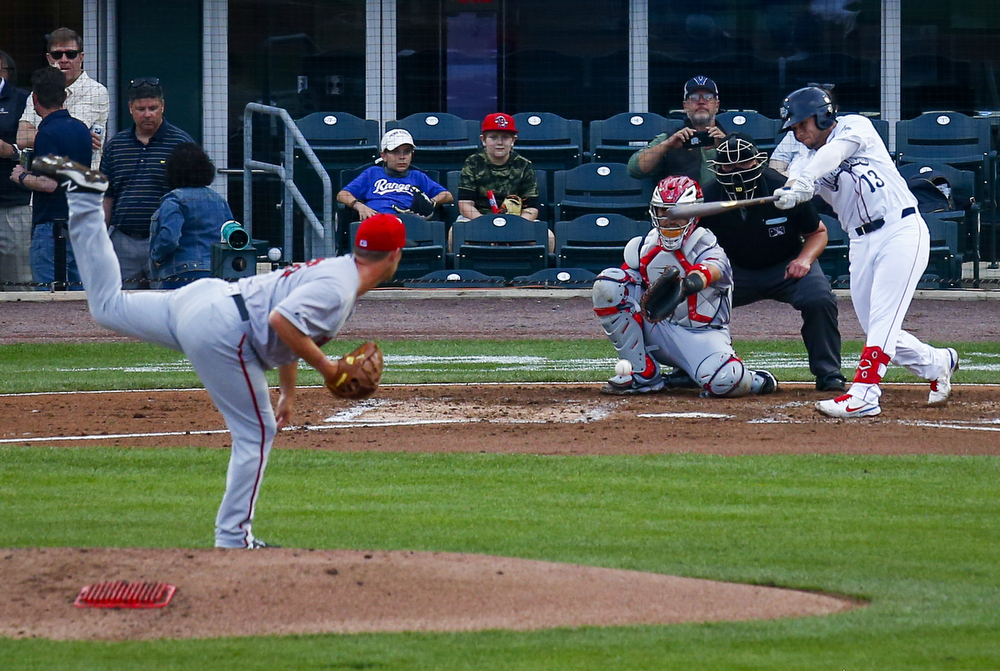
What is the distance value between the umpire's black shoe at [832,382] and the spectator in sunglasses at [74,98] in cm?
800

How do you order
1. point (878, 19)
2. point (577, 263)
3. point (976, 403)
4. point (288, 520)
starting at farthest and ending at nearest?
1. point (878, 19)
2. point (577, 263)
3. point (976, 403)
4. point (288, 520)

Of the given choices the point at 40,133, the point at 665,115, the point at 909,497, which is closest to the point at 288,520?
the point at 909,497

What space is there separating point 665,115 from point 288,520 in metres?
13.3

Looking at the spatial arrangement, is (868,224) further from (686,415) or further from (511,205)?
(511,205)

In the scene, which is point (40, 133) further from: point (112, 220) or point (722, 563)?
point (722, 563)

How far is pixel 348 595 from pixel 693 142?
384 inches

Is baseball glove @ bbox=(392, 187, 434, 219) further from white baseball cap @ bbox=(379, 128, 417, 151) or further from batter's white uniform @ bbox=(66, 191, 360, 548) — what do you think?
batter's white uniform @ bbox=(66, 191, 360, 548)

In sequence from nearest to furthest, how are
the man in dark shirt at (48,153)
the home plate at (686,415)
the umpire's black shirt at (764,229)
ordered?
the home plate at (686,415) < the umpire's black shirt at (764,229) < the man in dark shirt at (48,153)

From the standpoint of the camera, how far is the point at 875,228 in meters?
8.38

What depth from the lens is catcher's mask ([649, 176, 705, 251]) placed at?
30.1 feet

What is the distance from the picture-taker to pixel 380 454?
25.4 feet

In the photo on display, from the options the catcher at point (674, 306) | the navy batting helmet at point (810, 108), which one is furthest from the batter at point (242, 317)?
the catcher at point (674, 306)

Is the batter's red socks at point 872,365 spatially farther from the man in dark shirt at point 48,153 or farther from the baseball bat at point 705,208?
the man in dark shirt at point 48,153

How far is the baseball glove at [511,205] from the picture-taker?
49.3 feet
